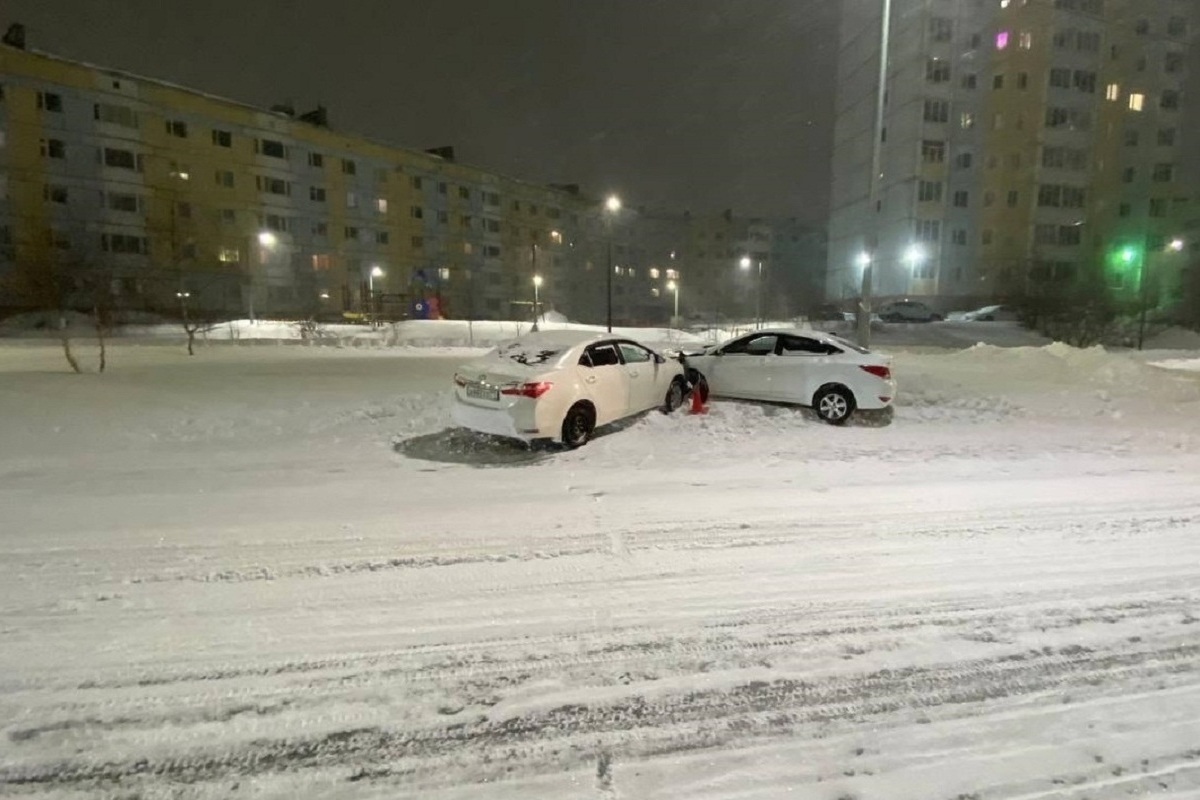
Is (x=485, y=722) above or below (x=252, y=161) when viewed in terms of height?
below

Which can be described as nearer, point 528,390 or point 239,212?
point 528,390

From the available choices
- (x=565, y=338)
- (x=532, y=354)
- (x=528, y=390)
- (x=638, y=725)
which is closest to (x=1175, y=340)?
(x=565, y=338)

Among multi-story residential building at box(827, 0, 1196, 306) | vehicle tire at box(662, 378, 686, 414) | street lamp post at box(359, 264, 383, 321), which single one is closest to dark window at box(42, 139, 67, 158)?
street lamp post at box(359, 264, 383, 321)

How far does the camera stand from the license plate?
8531mm

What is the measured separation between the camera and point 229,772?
3.00 meters

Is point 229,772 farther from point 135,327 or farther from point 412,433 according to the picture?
point 135,327

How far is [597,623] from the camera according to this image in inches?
170

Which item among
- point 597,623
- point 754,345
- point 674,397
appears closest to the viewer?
point 597,623

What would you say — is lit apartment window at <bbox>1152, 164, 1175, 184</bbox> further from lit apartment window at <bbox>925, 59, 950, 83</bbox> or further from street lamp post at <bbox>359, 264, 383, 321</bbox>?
street lamp post at <bbox>359, 264, 383, 321</bbox>

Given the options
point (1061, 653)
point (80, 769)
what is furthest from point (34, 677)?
point (1061, 653)

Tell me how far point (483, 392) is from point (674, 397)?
3.82 metres

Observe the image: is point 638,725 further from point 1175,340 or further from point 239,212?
point 239,212

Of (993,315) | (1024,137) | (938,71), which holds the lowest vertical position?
(993,315)

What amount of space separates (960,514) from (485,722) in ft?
16.6
